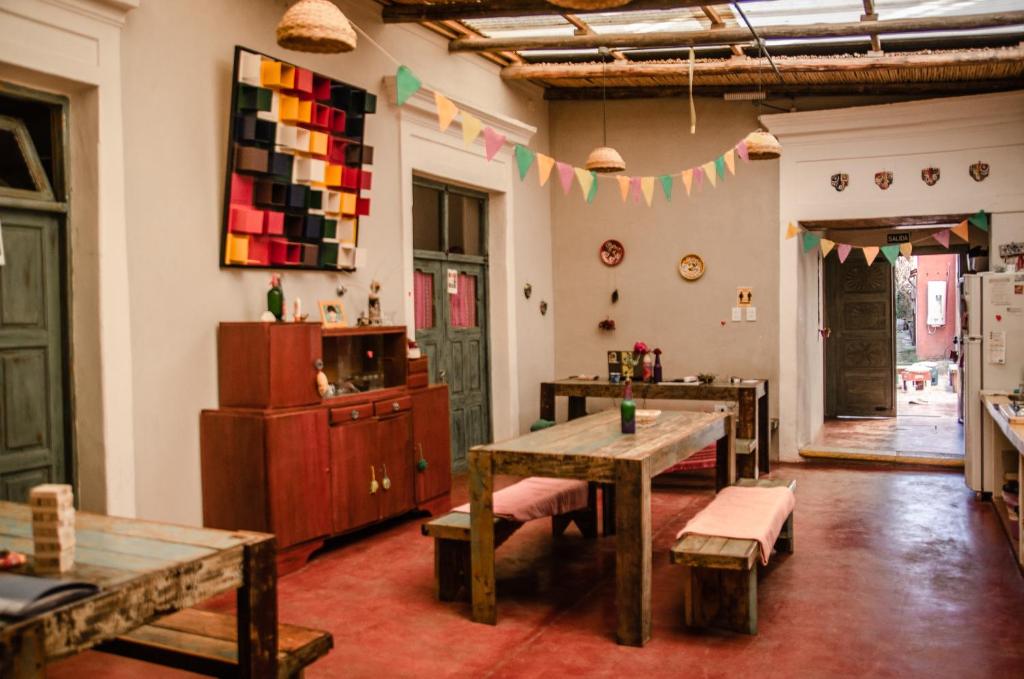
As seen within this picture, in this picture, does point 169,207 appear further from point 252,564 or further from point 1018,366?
point 1018,366

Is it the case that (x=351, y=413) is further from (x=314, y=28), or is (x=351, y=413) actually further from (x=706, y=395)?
(x=706, y=395)

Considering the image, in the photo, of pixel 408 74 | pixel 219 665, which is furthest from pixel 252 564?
pixel 408 74

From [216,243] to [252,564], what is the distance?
10.1 ft

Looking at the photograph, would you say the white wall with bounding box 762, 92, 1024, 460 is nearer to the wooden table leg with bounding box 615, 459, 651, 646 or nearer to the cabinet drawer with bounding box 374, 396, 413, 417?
the cabinet drawer with bounding box 374, 396, 413, 417

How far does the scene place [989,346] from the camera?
6.55m

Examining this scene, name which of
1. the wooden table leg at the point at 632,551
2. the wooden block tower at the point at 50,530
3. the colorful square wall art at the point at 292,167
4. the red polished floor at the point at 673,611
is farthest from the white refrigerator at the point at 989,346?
the wooden block tower at the point at 50,530

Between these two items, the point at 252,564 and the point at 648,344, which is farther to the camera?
the point at 648,344

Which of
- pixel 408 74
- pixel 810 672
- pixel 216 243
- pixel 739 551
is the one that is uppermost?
pixel 408 74

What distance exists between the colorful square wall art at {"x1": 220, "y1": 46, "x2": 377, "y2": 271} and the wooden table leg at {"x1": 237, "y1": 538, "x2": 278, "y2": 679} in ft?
9.85

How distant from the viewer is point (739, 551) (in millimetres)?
3738

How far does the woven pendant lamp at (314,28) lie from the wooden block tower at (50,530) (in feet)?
7.86

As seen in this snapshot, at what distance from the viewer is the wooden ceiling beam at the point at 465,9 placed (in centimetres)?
597

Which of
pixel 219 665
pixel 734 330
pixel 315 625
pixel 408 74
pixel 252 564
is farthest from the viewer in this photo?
pixel 734 330

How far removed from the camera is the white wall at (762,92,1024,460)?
25.0 feet
